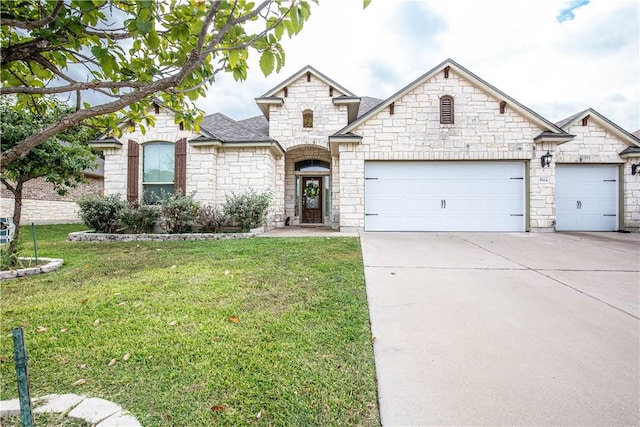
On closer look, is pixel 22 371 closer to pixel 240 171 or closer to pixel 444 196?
pixel 240 171

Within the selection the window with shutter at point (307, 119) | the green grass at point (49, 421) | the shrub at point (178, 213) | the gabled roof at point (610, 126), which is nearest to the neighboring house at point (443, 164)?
the gabled roof at point (610, 126)

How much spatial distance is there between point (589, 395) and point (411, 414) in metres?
1.20

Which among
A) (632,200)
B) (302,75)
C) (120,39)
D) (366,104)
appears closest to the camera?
(120,39)

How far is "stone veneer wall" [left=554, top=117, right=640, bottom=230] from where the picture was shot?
390 inches

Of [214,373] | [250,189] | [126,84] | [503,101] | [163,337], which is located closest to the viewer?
[126,84]

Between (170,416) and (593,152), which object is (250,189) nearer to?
(170,416)

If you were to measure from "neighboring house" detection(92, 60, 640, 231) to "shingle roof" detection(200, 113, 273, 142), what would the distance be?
120 millimetres

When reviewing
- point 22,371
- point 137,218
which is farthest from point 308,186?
point 22,371

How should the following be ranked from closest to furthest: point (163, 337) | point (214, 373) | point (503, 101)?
point (214, 373) < point (163, 337) < point (503, 101)

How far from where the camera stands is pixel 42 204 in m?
15.0

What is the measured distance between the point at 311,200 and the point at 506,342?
11725 mm

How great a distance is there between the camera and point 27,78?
2.00 meters

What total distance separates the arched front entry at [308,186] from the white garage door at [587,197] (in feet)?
29.3

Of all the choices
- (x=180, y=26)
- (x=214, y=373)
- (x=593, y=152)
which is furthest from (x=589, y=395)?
(x=593, y=152)
